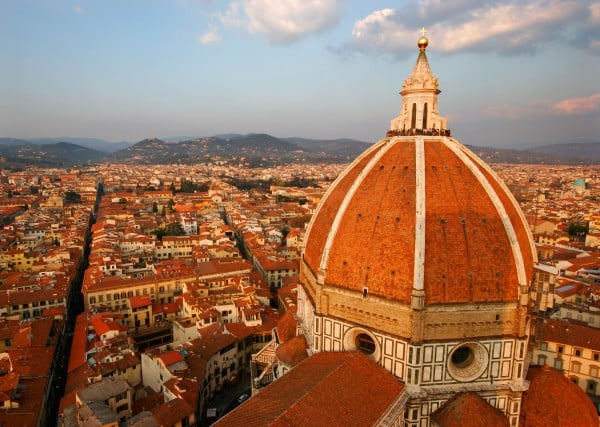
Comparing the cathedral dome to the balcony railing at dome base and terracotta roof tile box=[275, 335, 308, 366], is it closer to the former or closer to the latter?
the balcony railing at dome base

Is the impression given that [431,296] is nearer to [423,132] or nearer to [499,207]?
[499,207]

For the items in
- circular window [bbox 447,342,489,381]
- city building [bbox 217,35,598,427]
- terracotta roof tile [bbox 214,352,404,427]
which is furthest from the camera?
circular window [bbox 447,342,489,381]

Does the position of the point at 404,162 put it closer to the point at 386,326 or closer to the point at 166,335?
the point at 386,326

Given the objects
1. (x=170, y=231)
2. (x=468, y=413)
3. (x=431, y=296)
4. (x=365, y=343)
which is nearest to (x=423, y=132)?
(x=431, y=296)

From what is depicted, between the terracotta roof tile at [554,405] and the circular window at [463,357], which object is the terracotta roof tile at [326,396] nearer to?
the circular window at [463,357]

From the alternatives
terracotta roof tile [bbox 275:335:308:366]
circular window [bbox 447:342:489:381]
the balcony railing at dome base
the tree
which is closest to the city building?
circular window [bbox 447:342:489:381]

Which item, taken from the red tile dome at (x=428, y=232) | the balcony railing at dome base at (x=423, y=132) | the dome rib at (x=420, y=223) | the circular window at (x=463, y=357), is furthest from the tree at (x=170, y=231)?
the circular window at (x=463, y=357)

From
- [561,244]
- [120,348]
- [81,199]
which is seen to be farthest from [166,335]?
[81,199]
